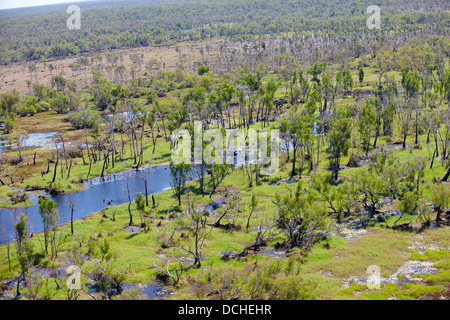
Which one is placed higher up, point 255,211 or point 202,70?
point 202,70

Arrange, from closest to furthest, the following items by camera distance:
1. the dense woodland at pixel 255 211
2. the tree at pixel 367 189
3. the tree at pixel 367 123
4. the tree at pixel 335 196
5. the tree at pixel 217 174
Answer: the dense woodland at pixel 255 211, the tree at pixel 367 189, the tree at pixel 335 196, the tree at pixel 217 174, the tree at pixel 367 123

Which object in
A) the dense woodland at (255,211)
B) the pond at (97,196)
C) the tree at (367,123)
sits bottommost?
the pond at (97,196)

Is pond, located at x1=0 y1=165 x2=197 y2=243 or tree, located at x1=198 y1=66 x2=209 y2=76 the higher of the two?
tree, located at x1=198 y1=66 x2=209 y2=76

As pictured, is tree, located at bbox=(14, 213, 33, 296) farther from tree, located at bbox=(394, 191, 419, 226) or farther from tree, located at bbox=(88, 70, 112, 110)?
tree, located at bbox=(88, 70, 112, 110)

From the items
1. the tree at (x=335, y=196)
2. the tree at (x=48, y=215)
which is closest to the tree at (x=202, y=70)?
the tree at (x=335, y=196)

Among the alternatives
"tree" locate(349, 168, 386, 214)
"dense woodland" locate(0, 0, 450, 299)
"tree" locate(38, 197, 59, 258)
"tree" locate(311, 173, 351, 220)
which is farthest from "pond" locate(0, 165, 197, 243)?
"tree" locate(349, 168, 386, 214)

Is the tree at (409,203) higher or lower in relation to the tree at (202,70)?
lower

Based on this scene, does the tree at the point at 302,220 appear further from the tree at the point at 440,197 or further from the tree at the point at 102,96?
the tree at the point at 102,96

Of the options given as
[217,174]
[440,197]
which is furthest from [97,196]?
[440,197]

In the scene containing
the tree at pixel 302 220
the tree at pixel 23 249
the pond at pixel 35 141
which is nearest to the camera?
the tree at pixel 23 249

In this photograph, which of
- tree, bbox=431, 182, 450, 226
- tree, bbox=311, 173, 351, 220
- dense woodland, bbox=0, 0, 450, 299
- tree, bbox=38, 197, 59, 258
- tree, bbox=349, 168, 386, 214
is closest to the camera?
dense woodland, bbox=0, 0, 450, 299

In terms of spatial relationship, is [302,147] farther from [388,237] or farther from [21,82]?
[21,82]

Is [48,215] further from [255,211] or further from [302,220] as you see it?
[302,220]
